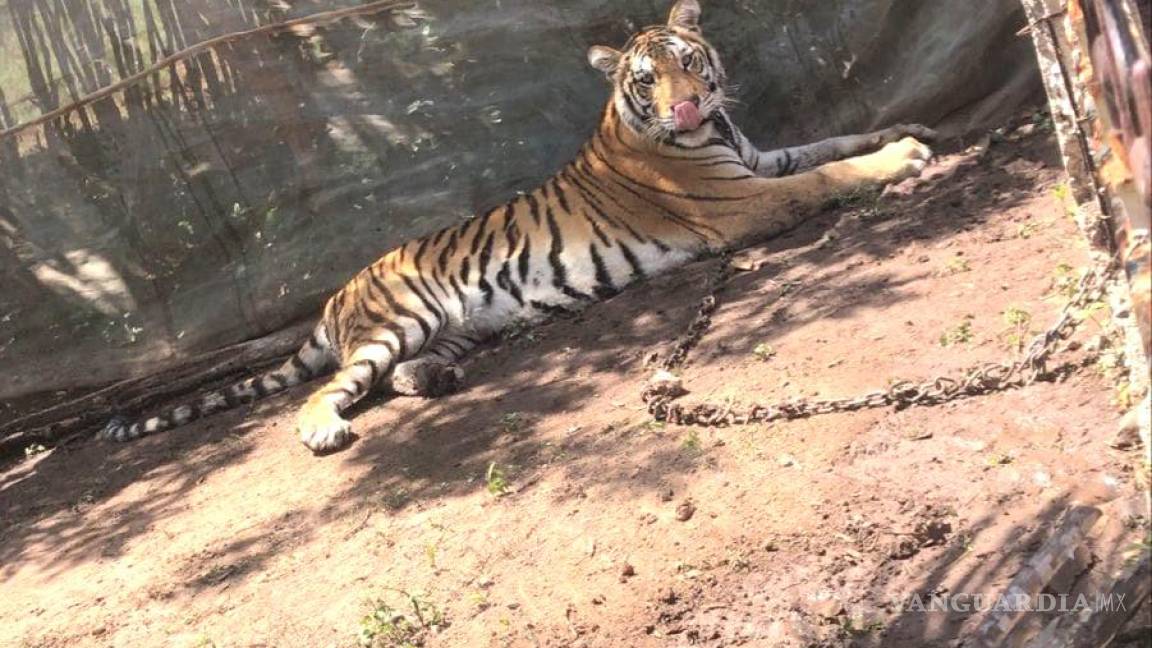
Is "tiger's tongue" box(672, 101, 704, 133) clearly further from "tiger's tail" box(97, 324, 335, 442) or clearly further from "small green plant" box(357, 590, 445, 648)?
"small green plant" box(357, 590, 445, 648)

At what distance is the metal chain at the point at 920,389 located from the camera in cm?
338

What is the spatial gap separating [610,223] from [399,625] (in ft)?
11.5

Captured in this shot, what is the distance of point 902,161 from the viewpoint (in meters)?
6.31

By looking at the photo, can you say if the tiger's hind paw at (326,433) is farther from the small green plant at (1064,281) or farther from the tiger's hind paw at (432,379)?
the small green plant at (1064,281)

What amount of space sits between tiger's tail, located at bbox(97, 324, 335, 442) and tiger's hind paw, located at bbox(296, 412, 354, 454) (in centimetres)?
116

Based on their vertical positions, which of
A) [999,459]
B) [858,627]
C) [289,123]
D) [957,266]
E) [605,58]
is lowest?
[858,627]

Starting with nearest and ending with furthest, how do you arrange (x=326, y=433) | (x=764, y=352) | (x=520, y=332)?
1. (x=764, y=352)
2. (x=326, y=433)
3. (x=520, y=332)

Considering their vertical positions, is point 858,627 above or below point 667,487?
below

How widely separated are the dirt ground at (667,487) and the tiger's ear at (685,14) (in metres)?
1.49

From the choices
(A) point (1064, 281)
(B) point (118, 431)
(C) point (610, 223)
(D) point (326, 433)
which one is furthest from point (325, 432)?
(A) point (1064, 281)

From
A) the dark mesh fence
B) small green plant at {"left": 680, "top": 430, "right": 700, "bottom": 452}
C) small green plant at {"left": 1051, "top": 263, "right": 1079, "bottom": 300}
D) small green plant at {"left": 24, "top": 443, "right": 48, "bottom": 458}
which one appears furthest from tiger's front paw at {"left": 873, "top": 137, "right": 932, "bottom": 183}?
small green plant at {"left": 24, "top": 443, "right": 48, "bottom": 458}

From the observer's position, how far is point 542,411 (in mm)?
5105

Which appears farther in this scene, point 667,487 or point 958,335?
point 958,335

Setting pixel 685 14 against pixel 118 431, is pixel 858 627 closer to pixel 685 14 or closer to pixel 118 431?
pixel 685 14
